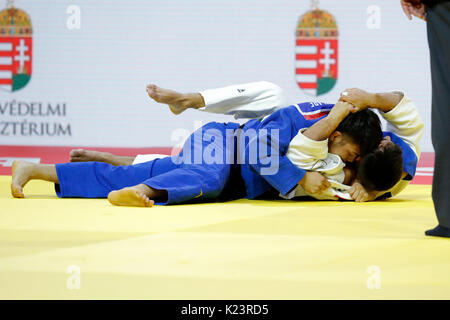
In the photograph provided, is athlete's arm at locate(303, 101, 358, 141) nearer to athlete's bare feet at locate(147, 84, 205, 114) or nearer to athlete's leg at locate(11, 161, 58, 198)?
athlete's bare feet at locate(147, 84, 205, 114)

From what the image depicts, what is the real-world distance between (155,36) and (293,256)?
16.6 feet

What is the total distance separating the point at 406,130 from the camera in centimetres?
311

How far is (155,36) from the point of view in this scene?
6.30 meters

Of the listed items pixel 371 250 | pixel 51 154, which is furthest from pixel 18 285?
pixel 51 154

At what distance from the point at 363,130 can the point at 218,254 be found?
56.8 inches

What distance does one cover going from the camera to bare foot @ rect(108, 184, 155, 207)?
261 centimetres

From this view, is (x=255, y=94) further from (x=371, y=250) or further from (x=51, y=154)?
(x=51, y=154)

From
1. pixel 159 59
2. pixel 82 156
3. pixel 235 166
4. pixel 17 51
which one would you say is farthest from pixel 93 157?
pixel 17 51

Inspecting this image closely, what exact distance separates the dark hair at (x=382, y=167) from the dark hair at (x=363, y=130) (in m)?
0.05

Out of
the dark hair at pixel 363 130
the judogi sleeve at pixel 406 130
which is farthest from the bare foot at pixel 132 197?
the judogi sleeve at pixel 406 130

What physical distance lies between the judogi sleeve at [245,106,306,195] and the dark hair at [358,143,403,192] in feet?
1.03

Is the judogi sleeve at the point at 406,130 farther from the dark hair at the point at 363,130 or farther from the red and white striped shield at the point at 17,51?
the red and white striped shield at the point at 17,51

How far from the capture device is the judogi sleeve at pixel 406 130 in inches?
120
